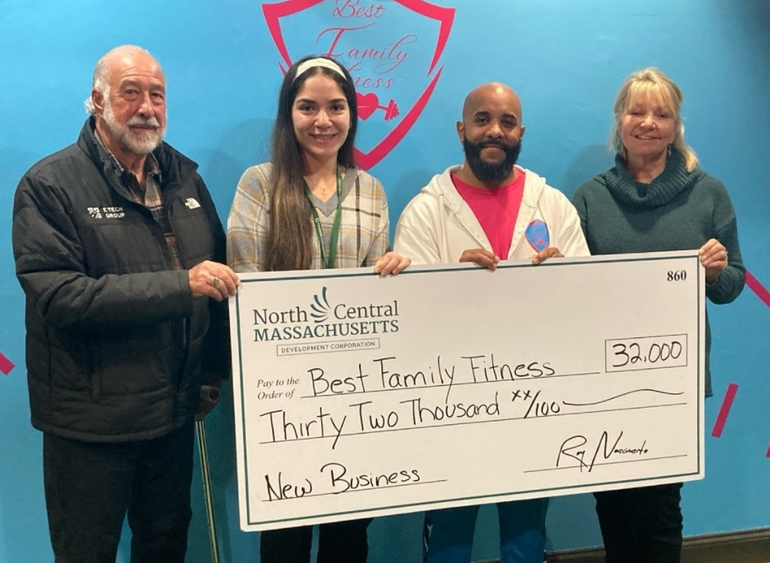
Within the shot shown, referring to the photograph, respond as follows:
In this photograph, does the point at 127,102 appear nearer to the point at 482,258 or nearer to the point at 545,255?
the point at 482,258

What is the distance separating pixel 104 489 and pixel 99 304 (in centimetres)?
45

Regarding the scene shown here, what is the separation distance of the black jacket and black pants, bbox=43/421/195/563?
6cm

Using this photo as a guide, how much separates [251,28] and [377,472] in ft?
4.38

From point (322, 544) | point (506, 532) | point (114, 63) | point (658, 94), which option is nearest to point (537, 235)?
point (658, 94)

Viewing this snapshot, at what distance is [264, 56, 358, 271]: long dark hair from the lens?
4.81 feet

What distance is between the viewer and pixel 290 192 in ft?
4.88

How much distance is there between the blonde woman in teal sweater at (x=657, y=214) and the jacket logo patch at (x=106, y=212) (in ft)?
4.10

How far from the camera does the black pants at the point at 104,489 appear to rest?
4.48 feet

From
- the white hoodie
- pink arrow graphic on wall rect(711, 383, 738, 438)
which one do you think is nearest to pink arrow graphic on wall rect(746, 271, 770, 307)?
pink arrow graphic on wall rect(711, 383, 738, 438)

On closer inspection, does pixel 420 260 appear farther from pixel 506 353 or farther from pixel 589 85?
pixel 589 85

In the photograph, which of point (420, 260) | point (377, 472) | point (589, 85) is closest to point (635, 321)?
point (420, 260)

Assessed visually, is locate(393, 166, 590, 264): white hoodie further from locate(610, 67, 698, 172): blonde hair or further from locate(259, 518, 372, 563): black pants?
locate(259, 518, 372, 563): black pants

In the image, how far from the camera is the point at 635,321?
4.98 ft
